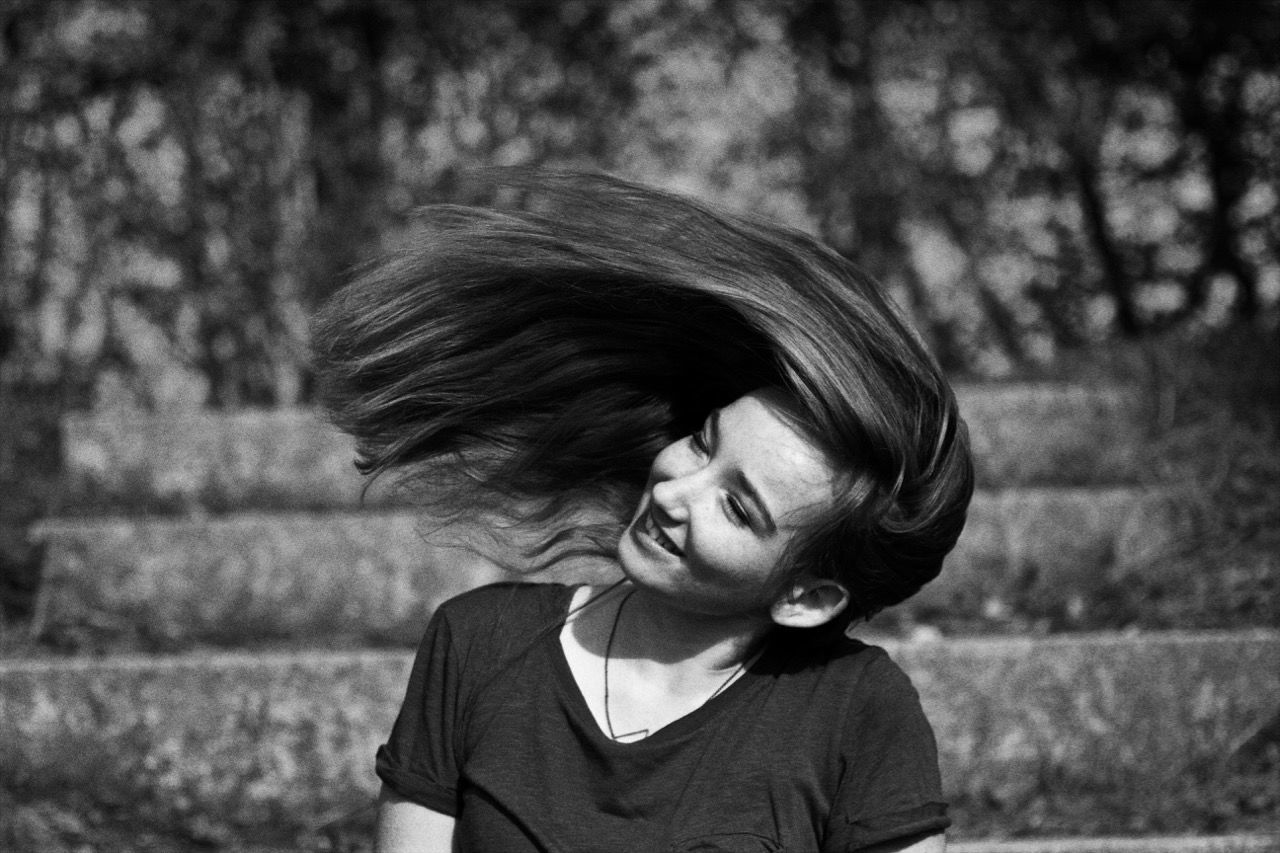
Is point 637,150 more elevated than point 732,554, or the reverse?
point 637,150

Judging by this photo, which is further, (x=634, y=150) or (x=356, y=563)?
(x=634, y=150)

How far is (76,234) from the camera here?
494 cm

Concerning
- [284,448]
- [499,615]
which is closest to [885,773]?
[499,615]

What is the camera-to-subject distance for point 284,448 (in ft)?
14.0

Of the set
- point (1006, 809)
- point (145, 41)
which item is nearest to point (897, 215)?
point (145, 41)

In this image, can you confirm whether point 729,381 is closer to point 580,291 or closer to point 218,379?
point 580,291

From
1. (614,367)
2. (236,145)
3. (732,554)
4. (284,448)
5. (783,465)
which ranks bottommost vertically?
(284,448)

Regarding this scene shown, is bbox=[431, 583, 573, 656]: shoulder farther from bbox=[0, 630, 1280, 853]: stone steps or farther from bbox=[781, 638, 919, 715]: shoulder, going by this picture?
bbox=[0, 630, 1280, 853]: stone steps

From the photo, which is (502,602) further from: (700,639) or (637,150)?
(637,150)

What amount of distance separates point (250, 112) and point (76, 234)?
767 millimetres

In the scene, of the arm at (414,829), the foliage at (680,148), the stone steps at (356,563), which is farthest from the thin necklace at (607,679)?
the foliage at (680,148)

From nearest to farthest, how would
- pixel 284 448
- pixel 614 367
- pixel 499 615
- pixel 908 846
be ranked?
pixel 908 846 < pixel 499 615 < pixel 614 367 < pixel 284 448

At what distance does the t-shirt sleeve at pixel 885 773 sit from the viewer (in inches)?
69.7

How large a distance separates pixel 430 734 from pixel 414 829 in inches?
4.9
